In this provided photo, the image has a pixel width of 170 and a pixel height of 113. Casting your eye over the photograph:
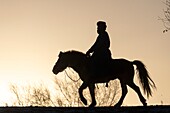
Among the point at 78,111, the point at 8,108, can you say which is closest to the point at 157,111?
the point at 78,111

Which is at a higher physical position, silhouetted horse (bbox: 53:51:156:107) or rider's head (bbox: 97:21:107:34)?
rider's head (bbox: 97:21:107:34)

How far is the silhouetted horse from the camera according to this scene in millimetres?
15664

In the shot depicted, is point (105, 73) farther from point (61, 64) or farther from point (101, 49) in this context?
point (61, 64)

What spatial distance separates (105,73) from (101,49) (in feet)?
2.36

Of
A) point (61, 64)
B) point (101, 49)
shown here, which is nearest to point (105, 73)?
point (101, 49)

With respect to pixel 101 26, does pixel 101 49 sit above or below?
below

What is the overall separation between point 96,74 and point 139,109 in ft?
7.74

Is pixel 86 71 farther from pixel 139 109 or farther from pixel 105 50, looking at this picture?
pixel 139 109

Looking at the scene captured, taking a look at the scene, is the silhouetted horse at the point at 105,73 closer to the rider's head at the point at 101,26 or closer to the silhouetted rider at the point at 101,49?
the silhouetted rider at the point at 101,49

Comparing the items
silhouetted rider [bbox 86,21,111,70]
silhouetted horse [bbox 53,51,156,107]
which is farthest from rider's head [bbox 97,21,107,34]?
silhouetted horse [bbox 53,51,156,107]

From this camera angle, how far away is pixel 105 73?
15.8 m

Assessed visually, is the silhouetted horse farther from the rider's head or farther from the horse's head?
the rider's head

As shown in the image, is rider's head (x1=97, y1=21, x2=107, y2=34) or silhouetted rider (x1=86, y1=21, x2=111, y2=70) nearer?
silhouetted rider (x1=86, y1=21, x2=111, y2=70)

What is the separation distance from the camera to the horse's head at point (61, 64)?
16.1m
